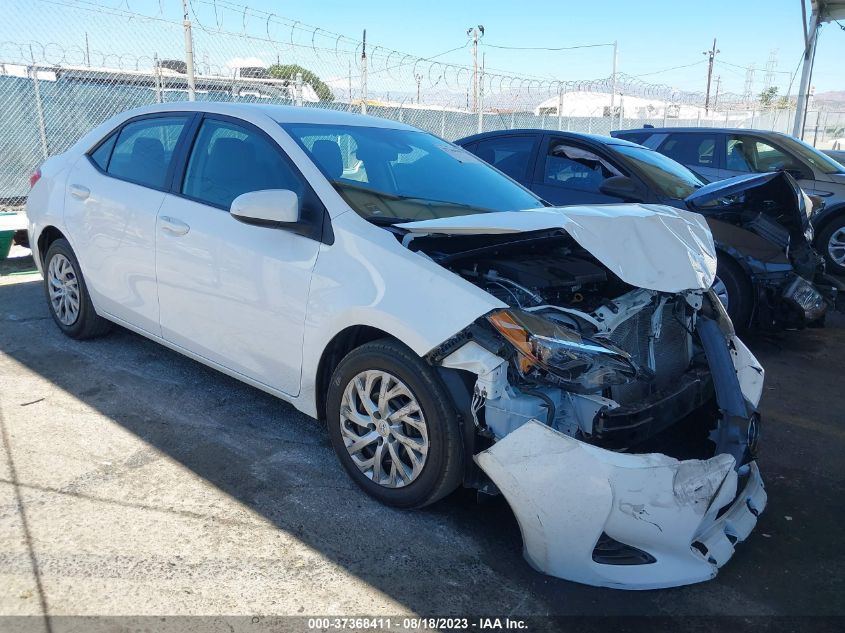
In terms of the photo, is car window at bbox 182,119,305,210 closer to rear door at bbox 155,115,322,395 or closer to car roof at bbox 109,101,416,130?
rear door at bbox 155,115,322,395

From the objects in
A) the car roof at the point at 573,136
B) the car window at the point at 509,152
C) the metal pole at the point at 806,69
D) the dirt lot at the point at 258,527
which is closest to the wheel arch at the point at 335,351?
the dirt lot at the point at 258,527

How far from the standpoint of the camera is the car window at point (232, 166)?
3.52 m

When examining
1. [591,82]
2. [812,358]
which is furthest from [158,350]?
[591,82]

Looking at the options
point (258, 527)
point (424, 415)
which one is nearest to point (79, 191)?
point (258, 527)

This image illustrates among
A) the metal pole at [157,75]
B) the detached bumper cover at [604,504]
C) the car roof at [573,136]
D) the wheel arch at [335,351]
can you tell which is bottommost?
the detached bumper cover at [604,504]

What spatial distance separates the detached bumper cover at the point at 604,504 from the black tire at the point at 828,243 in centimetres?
704

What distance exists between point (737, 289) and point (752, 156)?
11.8ft

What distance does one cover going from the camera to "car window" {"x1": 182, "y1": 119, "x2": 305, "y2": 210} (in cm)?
352

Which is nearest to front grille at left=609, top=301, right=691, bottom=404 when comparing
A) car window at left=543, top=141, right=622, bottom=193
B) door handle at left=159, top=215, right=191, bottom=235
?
door handle at left=159, top=215, right=191, bottom=235

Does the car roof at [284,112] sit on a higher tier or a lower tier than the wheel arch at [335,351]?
higher

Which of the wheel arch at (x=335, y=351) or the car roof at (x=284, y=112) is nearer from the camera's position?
the wheel arch at (x=335, y=351)

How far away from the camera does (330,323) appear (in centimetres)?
313

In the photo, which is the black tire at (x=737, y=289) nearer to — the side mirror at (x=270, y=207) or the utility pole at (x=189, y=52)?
the side mirror at (x=270, y=207)

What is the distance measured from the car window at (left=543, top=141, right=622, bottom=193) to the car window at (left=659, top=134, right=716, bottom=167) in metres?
2.77
